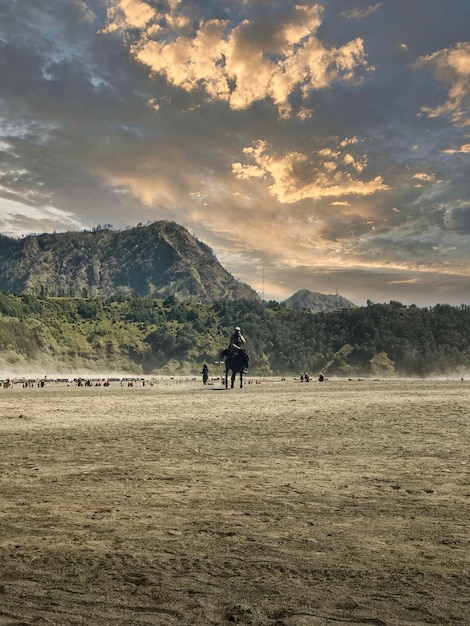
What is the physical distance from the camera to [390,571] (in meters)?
6.24

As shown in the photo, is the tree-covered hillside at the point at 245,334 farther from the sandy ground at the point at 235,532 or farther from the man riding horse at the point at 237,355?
the sandy ground at the point at 235,532

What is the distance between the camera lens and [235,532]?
7.66 meters

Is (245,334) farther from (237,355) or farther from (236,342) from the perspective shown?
(236,342)

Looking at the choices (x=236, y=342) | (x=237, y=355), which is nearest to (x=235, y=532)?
(x=236, y=342)

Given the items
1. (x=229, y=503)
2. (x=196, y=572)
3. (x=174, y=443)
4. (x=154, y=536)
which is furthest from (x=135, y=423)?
(x=196, y=572)

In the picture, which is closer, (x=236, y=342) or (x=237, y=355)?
(x=236, y=342)

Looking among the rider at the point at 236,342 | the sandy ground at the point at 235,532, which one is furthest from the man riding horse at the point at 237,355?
the sandy ground at the point at 235,532

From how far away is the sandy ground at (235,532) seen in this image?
5332 mm

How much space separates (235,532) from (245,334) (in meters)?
153

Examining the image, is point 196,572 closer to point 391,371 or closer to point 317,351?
point 391,371

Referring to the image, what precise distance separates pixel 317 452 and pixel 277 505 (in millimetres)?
5428

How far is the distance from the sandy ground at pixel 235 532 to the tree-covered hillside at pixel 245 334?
4592 inches

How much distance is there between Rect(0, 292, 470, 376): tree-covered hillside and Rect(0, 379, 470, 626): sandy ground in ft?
383

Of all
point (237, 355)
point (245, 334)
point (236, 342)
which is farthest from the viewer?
point (245, 334)
